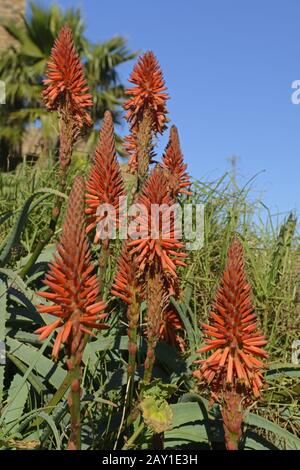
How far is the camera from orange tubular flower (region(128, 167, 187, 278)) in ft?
6.32

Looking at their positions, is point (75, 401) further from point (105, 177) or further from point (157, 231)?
point (105, 177)

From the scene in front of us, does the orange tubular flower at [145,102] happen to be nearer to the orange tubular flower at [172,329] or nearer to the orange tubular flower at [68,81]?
the orange tubular flower at [68,81]

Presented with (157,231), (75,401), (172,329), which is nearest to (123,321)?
(172,329)

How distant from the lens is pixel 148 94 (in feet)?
9.11

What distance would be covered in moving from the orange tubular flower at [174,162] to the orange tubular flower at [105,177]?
1.36ft

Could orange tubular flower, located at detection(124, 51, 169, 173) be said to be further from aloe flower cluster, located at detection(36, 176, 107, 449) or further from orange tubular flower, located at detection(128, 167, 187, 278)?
aloe flower cluster, located at detection(36, 176, 107, 449)

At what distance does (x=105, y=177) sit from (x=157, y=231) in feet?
1.27

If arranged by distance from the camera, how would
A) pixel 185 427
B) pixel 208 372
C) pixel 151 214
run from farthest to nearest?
pixel 185 427 < pixel 151 214 < pixel 208 372

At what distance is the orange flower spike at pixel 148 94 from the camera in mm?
2762

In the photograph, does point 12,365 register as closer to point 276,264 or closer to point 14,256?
point 14,256

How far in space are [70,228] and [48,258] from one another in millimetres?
1628

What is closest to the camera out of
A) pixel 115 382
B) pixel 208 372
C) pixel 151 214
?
pixel 208 372

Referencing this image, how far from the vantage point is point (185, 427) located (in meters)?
2.22
